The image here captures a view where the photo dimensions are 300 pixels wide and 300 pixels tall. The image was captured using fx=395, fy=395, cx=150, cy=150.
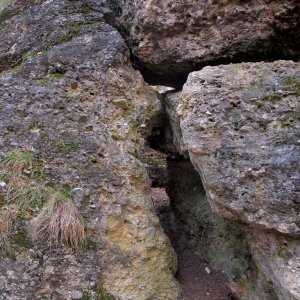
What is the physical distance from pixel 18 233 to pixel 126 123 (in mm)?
1821

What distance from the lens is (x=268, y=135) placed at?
3576 mm

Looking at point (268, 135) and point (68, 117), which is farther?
point (68, 117)

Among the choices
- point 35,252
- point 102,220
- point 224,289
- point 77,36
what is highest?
point 77,36

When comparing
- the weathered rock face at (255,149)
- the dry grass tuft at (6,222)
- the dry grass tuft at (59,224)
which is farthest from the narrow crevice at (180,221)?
the dry grass tuft at (6,222)

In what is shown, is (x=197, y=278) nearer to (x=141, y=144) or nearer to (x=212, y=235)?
(x=212, y=235)

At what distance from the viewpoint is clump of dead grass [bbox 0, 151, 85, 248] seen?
3.92 metres

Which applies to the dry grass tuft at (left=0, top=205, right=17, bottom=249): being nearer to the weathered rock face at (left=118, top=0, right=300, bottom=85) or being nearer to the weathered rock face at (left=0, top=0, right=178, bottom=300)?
the weathered rock face at (left=0, top=0, right=178, bottom=300)

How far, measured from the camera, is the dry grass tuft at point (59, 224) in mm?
3918

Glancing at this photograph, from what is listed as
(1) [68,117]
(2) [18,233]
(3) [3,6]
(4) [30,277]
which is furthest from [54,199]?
(3) [3,6]

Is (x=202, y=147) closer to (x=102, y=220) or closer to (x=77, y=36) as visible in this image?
(x=102, y=220)

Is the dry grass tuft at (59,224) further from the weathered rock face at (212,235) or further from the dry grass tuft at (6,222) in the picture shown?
the weathered rock face at (212,235)

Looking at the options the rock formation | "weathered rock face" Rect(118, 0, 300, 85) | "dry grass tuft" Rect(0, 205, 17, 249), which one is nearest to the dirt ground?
the rock formation

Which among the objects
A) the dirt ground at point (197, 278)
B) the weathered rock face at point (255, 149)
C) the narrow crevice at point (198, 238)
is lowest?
the dirt ground at point (197, 278)

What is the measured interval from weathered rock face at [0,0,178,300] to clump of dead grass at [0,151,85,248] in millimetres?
96
